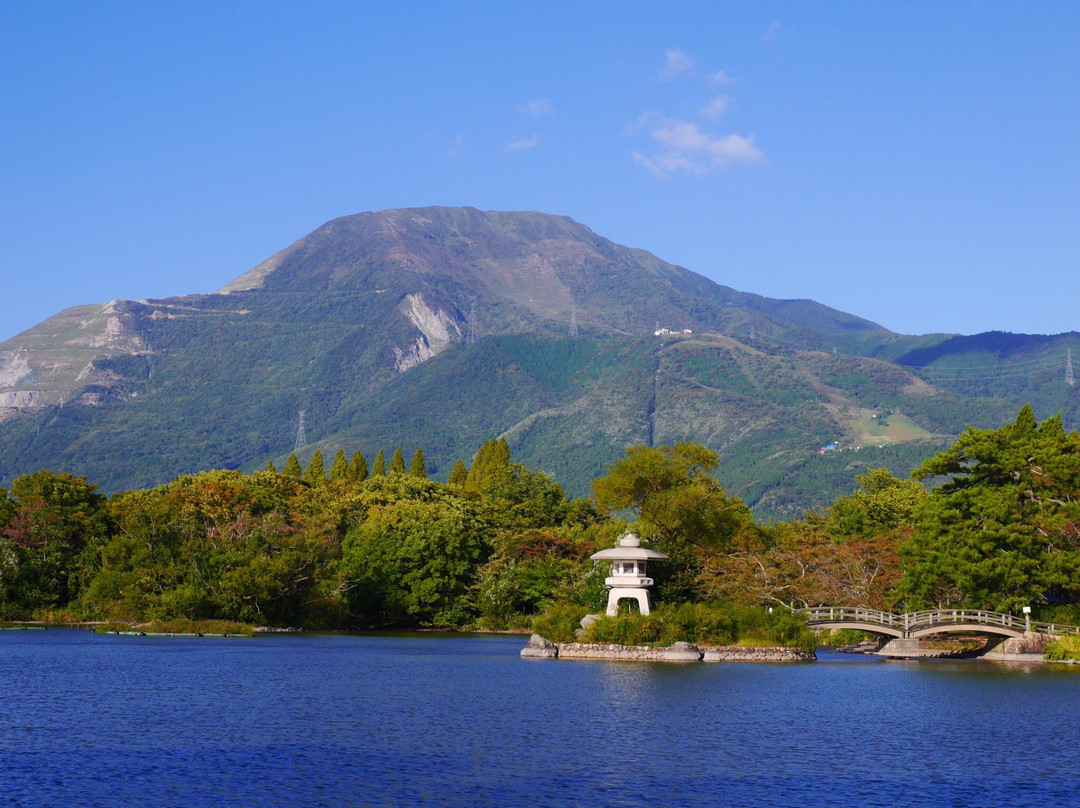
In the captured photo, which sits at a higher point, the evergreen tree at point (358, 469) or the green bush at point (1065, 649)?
the evergreen tree at point (358, 469)

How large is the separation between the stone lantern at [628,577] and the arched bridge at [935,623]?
31.1 feet

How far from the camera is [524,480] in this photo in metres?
116

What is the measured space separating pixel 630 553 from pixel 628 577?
4.05 ft

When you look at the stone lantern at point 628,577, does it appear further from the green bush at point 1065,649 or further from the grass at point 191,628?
the grass at point 191,628

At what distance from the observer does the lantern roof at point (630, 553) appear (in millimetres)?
63156

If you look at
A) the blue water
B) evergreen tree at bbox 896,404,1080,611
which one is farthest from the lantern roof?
evergreen tree at bbox 896,404,1080,611

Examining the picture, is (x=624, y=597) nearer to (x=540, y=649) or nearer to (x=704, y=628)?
(x=704, y=628)

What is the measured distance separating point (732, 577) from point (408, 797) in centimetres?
4863

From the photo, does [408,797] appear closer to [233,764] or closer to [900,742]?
[233,764]

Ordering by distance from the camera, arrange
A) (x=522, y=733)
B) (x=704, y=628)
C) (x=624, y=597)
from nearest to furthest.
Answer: (x=522, y=733)
(x=704, y=628)
(x=624, y=597)

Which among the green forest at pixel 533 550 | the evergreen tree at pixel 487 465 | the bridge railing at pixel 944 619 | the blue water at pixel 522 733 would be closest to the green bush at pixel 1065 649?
the bridge railing at pixel 944 619

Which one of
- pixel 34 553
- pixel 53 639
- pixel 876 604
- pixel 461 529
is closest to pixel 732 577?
pixel 876 604

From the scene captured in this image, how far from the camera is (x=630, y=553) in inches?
2488

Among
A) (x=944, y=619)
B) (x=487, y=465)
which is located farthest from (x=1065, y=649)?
(x=487, y=465)
